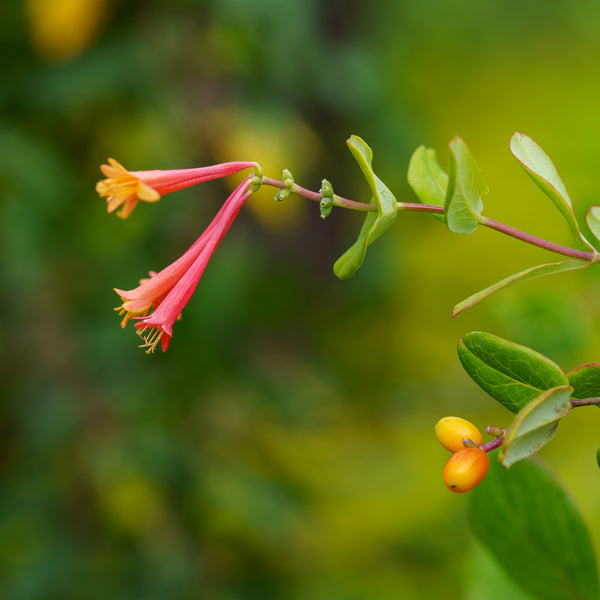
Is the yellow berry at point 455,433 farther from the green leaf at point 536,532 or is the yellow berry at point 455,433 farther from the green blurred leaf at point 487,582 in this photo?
the green blurred leaf at point 487,582

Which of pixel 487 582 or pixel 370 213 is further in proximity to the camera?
pixel 487 582

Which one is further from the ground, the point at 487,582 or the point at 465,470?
the point at 465,470

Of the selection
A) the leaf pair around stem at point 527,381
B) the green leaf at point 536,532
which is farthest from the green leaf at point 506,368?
the green leaf at point 536,532

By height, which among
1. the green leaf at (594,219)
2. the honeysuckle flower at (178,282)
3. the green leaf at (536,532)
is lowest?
the green leaf at (536,532)

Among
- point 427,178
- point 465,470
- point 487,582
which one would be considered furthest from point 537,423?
point 487,582

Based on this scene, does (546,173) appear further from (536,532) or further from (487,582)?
(487,582)

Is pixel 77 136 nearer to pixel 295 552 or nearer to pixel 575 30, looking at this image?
pixel 295 552

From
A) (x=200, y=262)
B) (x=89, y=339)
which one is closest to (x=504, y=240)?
(x=89, y=339)
